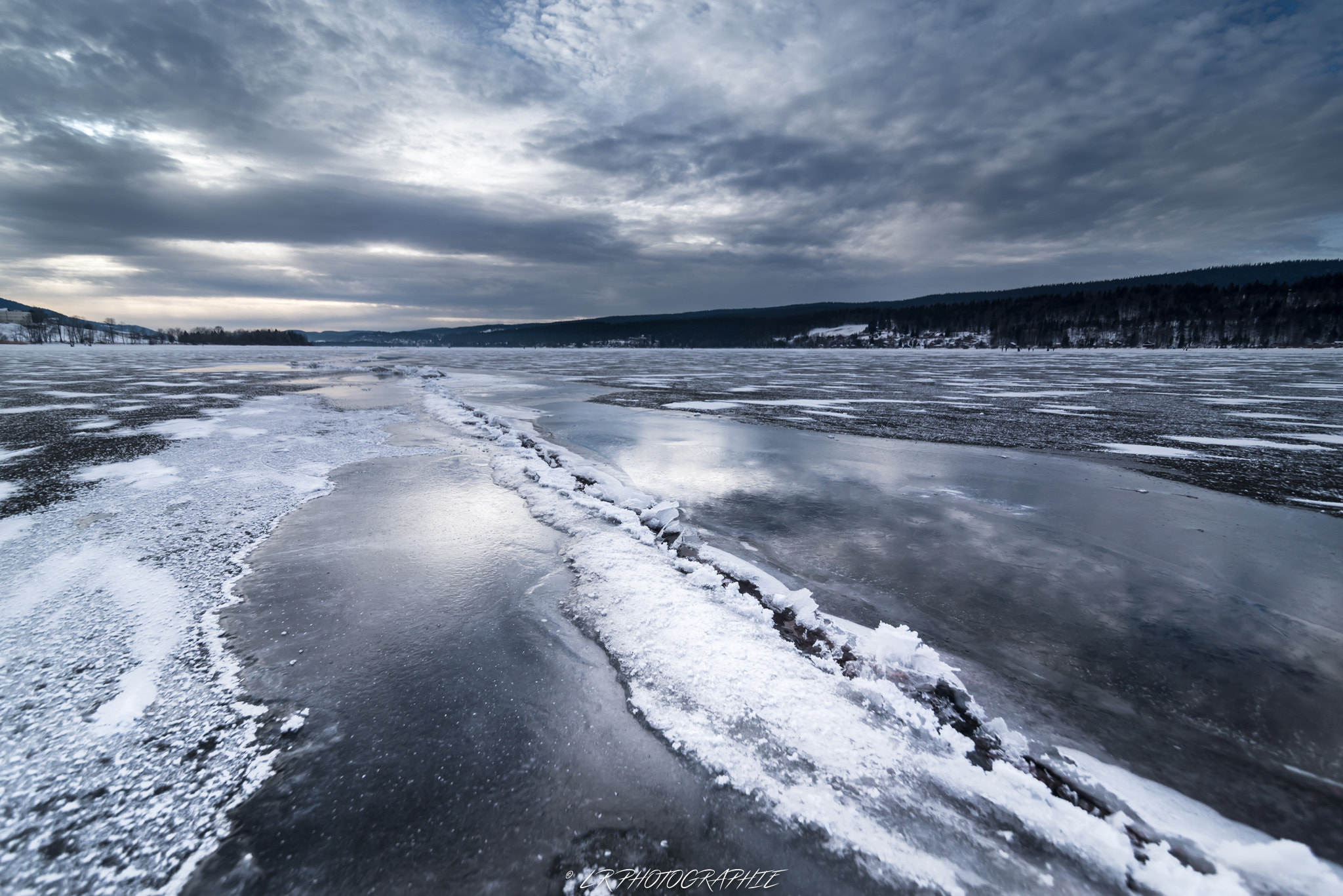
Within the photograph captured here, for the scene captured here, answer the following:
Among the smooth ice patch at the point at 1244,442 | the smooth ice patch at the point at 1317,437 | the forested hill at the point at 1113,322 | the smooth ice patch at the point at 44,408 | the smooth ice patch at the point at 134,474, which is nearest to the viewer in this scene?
the smooth ice patch at the point at 134,474

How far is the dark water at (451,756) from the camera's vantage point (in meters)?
1.61

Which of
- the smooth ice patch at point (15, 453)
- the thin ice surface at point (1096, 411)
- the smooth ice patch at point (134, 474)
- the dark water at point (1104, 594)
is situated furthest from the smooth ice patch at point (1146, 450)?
the smooth ice patch at point (15, 453)

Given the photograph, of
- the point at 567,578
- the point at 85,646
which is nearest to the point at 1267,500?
the point at 567,578

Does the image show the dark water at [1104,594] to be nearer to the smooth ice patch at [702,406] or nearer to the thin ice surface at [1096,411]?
the thin ice surface at [1096,411]

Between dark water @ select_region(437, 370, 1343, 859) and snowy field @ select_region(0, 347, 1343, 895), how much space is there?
5 centimetres

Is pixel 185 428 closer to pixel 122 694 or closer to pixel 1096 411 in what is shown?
pixel 122 694

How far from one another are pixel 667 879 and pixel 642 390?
1642cm

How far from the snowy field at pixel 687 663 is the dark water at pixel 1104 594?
5 centimetres

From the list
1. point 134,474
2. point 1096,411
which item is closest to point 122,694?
point 134,474

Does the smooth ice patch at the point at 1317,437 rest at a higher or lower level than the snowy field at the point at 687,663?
higher

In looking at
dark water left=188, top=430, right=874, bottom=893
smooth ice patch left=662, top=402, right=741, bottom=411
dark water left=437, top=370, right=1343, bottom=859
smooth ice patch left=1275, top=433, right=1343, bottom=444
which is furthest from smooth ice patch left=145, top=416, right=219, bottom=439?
smooth ice patch left=1275, top=433, right=1343, bottom=444

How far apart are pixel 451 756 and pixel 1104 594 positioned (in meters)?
3.96

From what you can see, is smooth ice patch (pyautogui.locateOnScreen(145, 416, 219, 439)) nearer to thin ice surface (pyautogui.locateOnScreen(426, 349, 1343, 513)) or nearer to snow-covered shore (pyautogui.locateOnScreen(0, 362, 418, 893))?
snow-covered shore (pyautogui.locateOnScreen(0, 362, 418, 893))

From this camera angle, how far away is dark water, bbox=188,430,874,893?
1612 mm
